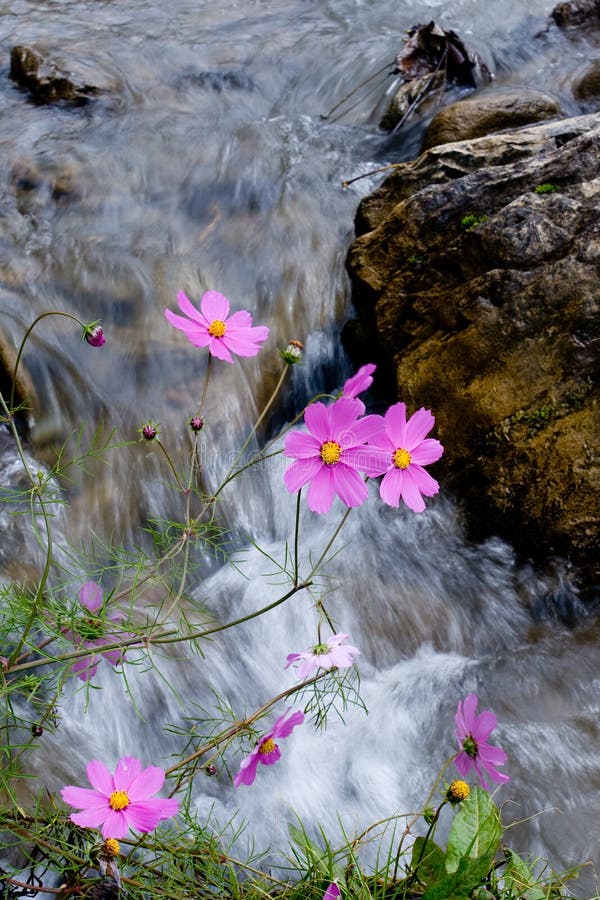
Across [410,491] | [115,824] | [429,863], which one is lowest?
[429,863]

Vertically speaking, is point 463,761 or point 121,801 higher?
point 121,801

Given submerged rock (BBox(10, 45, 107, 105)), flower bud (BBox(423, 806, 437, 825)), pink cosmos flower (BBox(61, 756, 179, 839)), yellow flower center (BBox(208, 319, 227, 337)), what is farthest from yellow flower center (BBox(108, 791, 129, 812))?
submerged rock (BBox(10, 45, 107, 105))

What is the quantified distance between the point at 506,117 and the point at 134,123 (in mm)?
2094

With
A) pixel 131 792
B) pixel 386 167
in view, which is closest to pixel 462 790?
pixel 131 792

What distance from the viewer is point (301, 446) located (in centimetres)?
123

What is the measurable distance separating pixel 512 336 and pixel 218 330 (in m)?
1.60

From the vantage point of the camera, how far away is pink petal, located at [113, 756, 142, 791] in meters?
1.24

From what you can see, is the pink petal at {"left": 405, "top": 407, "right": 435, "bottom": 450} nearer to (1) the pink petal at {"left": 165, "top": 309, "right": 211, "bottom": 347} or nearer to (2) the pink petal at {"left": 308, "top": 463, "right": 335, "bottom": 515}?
(2) the pink petal at {"left": 308, "top": 463, "right": 335, "bottom": 515}

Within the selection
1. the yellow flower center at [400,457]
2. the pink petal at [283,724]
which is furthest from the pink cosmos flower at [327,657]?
the yellow flower center at [400,457]

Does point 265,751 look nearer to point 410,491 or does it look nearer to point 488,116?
point 410,491

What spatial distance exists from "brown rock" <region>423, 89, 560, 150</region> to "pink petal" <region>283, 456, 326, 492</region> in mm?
3282

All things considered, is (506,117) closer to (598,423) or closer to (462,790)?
(598,423)

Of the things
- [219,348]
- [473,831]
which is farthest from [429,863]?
[219,348]

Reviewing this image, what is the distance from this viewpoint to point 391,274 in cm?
323
